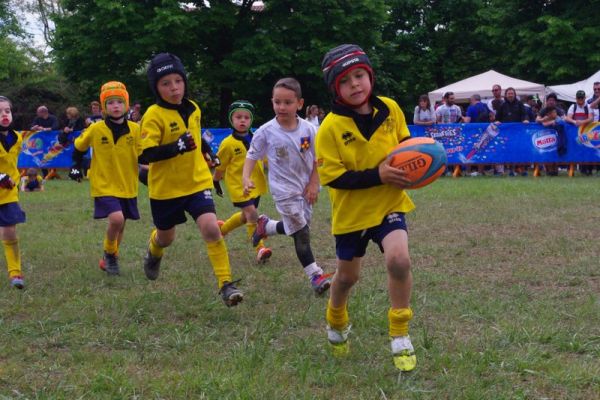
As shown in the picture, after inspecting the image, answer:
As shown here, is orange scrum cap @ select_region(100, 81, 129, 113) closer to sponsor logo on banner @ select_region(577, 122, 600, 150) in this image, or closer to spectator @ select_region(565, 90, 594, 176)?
spectator @ select_region(565, 90, 594, 176)

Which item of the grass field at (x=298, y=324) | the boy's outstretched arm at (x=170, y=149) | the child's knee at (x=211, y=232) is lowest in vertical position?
the grass field at (x=298, y=324)

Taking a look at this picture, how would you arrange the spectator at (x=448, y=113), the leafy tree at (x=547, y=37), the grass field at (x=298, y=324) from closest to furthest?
the grass field at (x=298, y=324) → the spectator at (x=448, y=113) → the leafy tree at (x=547, y=37)

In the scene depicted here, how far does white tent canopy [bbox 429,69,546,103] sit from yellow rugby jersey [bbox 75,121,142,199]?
19906 mm

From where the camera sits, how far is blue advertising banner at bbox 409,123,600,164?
63.8 ft

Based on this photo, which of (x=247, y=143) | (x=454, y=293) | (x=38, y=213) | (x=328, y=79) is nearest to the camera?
(x=328, y=79)

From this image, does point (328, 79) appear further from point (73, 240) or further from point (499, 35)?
point (499, 35)

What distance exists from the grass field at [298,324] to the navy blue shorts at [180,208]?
2.10ft

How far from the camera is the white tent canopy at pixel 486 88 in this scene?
26.1m

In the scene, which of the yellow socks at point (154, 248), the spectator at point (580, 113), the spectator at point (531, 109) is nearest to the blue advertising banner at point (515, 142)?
the spectator at point (580, 113)

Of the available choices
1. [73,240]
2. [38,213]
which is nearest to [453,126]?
[38,213]

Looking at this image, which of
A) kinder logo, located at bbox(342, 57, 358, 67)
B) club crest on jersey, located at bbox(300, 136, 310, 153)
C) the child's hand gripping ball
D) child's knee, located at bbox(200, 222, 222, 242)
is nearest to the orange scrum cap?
the child's hand gripping ball

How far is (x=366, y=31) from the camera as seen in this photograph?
105ft

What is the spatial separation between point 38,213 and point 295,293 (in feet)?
25.9

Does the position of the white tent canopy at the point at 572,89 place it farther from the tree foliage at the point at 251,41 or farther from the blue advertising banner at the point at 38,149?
the blue advertising banner at the point at 38,149
